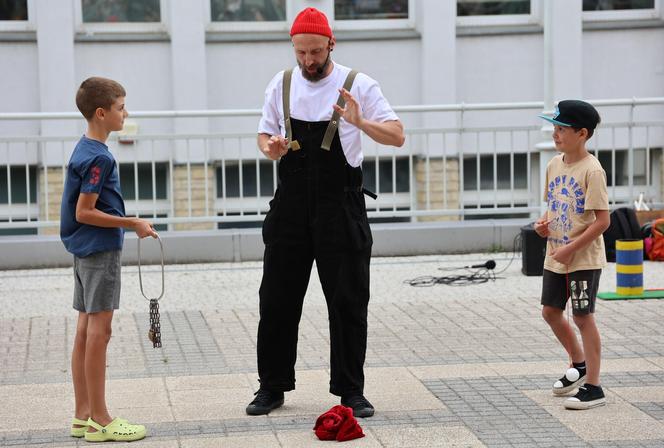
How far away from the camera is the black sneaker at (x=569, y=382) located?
6.37m

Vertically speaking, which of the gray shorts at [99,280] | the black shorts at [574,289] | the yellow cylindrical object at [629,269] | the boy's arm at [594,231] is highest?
the boy's arm at [594,231]

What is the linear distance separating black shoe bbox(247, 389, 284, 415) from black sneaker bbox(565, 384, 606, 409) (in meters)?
1.43

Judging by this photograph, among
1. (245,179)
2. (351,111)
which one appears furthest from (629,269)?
(351,111)

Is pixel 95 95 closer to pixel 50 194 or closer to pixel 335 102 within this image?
pixel 335 102

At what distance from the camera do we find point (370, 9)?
1506 cm

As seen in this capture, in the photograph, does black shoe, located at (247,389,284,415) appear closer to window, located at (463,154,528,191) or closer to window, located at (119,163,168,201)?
window, located at (119,163,168,201)

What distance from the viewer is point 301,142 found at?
19.4ft

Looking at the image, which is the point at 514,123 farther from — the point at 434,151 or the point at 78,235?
the point at 78,235

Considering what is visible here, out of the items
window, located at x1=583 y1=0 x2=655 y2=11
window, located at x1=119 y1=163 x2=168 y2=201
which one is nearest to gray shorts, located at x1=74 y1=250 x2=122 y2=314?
window, located at x1=119 y1=163 x2=168 y2=201

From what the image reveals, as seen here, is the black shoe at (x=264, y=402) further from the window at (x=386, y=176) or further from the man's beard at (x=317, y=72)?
the window at (x=386, y=176)

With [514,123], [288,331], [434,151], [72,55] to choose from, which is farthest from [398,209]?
[288,331]

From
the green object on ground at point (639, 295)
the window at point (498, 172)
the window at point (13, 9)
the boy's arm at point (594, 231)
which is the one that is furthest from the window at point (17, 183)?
the boy's arm at point (594, 231)

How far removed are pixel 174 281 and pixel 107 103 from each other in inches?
213

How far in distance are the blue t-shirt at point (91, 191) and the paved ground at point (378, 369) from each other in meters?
0.91
